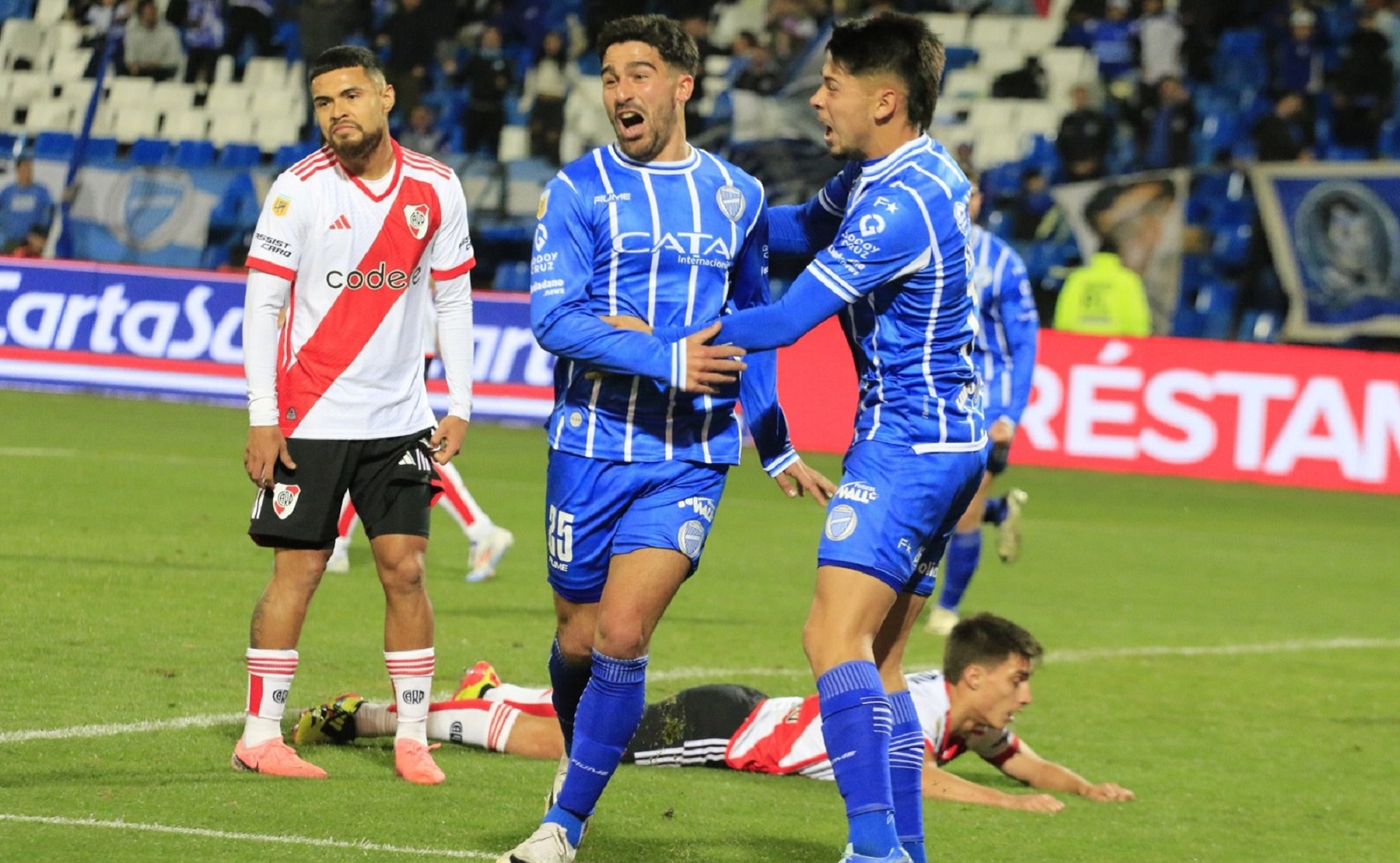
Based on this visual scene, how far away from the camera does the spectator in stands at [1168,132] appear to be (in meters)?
21.3

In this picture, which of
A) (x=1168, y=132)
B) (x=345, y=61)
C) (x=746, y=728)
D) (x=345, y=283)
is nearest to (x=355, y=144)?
(x=345, y=61)

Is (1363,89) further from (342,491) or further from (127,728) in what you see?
(127,728)

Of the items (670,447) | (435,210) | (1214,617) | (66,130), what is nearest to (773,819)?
(670,447)

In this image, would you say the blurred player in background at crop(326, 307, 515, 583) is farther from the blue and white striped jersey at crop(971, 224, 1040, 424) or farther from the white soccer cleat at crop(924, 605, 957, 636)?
the blue and white striped jersey at crop(971, 224, 1040, 424)

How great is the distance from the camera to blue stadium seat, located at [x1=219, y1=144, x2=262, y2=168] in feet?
78.8

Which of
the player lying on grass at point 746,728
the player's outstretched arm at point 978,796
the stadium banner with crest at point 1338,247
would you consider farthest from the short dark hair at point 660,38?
the stadium banner with crest at point 1338,247

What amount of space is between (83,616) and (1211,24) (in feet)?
57.2

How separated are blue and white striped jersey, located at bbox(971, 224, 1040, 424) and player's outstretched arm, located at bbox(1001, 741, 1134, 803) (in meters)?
3.21

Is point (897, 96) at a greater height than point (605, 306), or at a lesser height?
greater

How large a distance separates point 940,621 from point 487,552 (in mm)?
2291

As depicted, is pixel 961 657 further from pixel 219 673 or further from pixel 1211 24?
pixel 1211 24

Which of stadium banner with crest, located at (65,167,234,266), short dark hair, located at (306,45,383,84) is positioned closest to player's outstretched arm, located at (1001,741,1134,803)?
short dark hair, located at (306,45,383,84)

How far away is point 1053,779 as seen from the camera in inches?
261

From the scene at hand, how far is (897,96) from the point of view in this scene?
16.1ft
